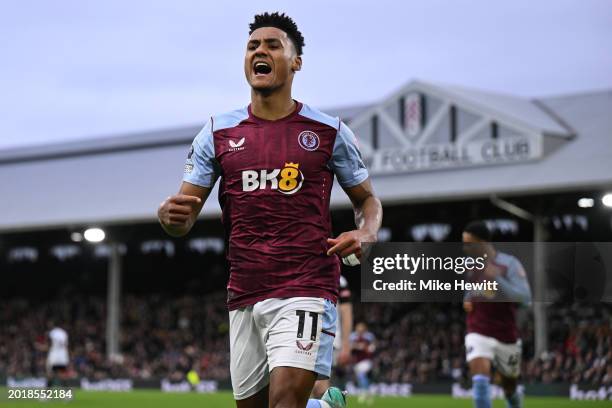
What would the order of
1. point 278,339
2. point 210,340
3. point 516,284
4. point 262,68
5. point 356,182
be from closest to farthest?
point 278,339 < point 262,68 < point 356,182 < point 516,284 < point 210,340

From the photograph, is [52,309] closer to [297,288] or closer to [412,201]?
[412,201]

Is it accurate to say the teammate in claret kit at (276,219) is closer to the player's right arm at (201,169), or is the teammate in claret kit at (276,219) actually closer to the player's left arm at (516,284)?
the player's right arm at (201,169)

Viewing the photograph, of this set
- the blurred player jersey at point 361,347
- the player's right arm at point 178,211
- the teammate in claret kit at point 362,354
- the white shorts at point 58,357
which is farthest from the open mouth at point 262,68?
the white shorts at point 58,357

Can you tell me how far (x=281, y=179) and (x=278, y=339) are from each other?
81 cm

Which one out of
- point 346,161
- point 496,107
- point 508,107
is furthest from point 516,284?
point 508,107

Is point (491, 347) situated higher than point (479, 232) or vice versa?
point (479, 232)

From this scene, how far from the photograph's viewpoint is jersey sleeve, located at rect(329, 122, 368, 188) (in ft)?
20.8

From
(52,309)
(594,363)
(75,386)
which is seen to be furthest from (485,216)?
(52,309)

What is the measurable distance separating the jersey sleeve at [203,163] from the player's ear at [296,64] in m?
0.53

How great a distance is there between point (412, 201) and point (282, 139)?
25.3 metres

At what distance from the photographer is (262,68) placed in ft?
20.4

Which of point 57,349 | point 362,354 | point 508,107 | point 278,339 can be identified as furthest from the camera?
point 508,107

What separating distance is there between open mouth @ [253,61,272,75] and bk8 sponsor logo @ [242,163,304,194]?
1.67 ft

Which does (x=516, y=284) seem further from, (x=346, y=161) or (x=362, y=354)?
(x=362, y=354)
